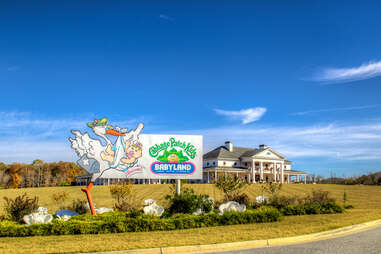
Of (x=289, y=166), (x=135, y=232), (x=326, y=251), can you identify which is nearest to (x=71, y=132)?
(x=135, y=232)

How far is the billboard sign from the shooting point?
1588 centimetres

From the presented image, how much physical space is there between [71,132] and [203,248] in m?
9.39

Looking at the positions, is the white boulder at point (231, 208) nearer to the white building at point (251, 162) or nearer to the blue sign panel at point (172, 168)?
the blue sign panel at point (172, 168)

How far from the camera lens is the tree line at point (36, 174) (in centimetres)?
7531

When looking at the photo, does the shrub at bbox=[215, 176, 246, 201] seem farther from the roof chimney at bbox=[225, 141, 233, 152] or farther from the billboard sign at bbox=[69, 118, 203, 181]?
the roof chimney at bbox=[225, 141, 233, 152]

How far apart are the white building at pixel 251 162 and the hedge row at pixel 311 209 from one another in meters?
43.0

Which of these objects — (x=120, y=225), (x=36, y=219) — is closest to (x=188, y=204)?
(x=120, y=225)

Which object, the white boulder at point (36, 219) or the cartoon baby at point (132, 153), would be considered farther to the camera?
the cartoon baby at point (132, 153)


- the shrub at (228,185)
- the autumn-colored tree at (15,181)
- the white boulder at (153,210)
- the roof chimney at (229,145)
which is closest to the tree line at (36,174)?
the autumn-colored tree at (15,181)

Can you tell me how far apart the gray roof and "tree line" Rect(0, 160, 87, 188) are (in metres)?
29.8

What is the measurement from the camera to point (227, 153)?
66.2 metres

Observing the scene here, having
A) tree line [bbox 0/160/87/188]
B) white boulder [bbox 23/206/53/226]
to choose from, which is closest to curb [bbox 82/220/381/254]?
white boulder [bbox 23/206/53/226]

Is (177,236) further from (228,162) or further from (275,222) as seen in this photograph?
(228,162)

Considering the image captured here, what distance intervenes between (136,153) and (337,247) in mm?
10606
